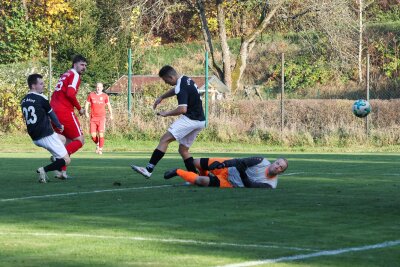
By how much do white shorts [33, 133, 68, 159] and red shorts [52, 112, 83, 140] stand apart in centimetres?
88

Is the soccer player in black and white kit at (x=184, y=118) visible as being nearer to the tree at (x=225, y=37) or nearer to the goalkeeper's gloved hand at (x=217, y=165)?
the goalkeeper's gloved hand at (x=217, y=165)

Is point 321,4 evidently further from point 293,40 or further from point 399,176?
point 399,176

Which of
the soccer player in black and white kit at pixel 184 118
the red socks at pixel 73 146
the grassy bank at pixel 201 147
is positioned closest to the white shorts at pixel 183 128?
the soccer player in black and white kit at pixel 184 118

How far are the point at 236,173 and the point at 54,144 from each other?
10.5ft

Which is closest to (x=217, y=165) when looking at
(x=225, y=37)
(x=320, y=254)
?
(x=320, y=254)

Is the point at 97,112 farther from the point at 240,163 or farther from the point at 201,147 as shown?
the point at 240,163

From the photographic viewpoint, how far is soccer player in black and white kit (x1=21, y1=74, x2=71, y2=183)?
1717 centimetres

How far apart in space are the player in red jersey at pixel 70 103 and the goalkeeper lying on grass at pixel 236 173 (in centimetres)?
272

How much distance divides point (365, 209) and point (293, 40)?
47096 millimetres

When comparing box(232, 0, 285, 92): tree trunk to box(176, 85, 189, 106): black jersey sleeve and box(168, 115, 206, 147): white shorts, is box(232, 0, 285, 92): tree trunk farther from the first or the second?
box(176, 85, 189, 106): black jersey sleeve

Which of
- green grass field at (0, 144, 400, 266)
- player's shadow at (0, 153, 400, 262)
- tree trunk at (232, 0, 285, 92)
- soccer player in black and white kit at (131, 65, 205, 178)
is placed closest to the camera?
green grass field at (0, 144, 400, 266)

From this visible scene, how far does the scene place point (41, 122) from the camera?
1733 cm

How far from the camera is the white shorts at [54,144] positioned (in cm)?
1745

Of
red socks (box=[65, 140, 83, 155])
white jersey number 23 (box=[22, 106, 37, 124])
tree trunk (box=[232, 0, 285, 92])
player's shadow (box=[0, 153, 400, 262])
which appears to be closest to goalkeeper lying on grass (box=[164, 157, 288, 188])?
player's shadow (box=[0, 153, 400, 262])
